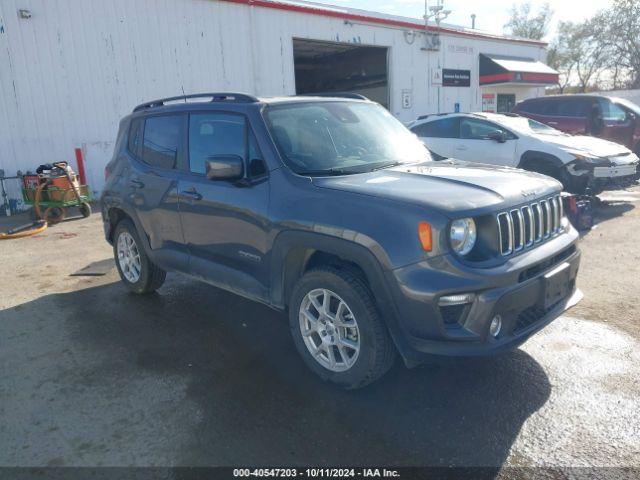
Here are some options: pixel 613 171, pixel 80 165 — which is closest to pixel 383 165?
pixel 613 171

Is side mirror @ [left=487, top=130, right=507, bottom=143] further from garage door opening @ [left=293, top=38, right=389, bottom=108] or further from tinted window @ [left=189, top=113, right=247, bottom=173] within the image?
garage door opening @ [left=293, top=38, right=389, bottom=108]

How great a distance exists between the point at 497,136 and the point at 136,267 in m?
6.36

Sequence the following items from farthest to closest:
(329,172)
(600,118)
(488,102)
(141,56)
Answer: (488,102)
(141,56)
(600,118)
(329,172)

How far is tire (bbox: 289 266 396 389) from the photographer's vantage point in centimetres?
306

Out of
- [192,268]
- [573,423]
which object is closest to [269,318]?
[192,268]

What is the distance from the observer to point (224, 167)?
3.53m

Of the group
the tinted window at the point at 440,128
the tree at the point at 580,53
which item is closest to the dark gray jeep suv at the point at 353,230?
the tinted window at the point at 440,128

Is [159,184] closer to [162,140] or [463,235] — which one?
[162,140]

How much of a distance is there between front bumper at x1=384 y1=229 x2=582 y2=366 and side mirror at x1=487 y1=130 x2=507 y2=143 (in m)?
6.25

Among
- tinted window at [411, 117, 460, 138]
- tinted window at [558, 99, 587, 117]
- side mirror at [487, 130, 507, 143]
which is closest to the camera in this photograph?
side mirror at [487, 130, 507, 143]

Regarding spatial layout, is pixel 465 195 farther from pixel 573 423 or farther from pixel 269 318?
pixel 269 318

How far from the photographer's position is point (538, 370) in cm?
351

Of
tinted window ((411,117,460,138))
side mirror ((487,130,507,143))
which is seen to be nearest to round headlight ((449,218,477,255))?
side mirror ((487,130,507,143))

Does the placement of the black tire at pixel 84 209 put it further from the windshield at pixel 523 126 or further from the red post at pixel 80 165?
the windshield at pixel 523 126
